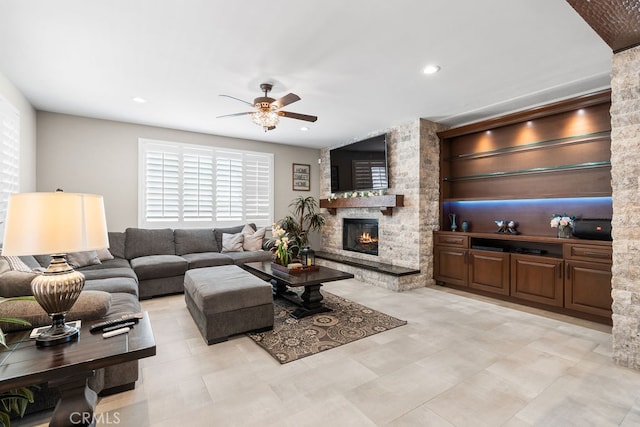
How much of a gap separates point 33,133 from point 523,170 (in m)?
6.99

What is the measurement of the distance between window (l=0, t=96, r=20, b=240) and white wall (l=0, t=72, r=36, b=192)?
0.43 ft

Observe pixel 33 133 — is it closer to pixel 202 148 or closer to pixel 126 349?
pixel 202 148

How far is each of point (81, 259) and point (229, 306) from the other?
8.03ft

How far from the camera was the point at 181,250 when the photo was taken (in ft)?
16.9

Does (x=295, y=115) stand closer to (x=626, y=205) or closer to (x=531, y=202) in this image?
(x=626, y=205)

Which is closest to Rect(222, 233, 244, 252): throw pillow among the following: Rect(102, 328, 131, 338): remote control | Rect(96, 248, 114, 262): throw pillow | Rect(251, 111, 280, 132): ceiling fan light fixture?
Rect(96, 248, 114, 262): throw pillow

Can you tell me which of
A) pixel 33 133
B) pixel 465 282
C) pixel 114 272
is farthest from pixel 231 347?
pixel 33 133

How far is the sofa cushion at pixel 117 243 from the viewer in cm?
464

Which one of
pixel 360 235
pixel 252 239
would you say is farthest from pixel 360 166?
pixel 252 239

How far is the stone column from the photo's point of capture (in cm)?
238

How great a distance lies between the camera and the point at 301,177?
7.07m

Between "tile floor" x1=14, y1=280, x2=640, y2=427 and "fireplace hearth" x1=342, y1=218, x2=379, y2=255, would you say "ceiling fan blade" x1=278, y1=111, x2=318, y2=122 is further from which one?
"fireplace hearth" x1=342, y1=218, x2=379, y2=255

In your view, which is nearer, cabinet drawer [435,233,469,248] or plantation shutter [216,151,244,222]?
cabinet drawer [435,233,469,248]

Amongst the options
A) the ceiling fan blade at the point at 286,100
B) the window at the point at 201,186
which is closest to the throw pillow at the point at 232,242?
the window at the point at 201,186
